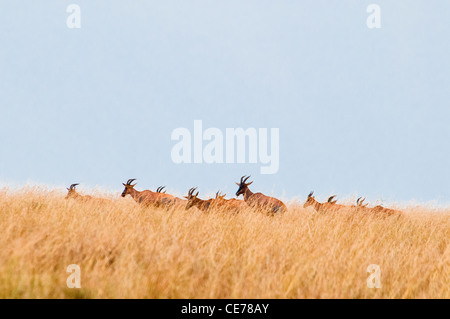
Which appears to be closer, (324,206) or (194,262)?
(194,262)

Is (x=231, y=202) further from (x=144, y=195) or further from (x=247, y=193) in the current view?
(x=144, y=195)

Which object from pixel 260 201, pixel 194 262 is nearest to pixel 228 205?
pixel 260 201

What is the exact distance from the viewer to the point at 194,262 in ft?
21.0

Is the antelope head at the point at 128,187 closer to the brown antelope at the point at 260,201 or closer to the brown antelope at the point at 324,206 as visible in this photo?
the brown antelope at the point at 260,201

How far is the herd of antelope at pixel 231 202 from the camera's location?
1208cm

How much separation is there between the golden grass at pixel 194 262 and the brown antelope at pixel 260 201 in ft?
13.6

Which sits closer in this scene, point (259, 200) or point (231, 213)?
point (231, 213)

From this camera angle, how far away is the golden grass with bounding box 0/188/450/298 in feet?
18.2

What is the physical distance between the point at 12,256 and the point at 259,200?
29.6ft

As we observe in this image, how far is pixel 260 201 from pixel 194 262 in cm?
774
